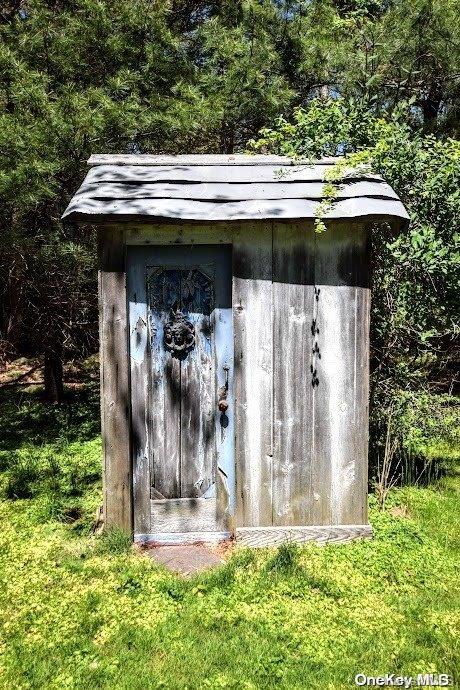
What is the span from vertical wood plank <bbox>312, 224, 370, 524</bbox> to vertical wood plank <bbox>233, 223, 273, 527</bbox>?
1.23 feet

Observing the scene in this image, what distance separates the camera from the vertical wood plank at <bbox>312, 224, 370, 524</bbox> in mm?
4180

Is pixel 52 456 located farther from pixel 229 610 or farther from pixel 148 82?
pixel 148 82

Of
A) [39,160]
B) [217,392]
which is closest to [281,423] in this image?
[217,392]

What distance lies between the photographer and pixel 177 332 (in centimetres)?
420

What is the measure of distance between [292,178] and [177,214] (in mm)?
1001

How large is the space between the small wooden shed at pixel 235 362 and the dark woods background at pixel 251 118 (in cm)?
91

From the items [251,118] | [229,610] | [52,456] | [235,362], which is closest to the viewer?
[229,610]

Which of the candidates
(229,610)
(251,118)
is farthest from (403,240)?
(229,610)

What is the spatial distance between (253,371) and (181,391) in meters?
0.57

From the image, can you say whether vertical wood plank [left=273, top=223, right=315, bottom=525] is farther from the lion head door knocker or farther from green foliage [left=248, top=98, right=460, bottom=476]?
green foliage [left=248, top=98, right=460, bottom=476]

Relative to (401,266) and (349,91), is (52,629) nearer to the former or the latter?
(401,266)

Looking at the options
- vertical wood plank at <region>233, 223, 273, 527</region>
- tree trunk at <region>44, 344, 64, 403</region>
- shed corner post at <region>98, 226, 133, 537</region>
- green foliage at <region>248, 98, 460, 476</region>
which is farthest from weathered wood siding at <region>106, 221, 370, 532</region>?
→ tree trunk at <region>44, 344, 64, 403</region>

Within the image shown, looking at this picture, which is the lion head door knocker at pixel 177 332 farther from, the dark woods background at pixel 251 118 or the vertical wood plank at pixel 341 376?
the dark woods background at pixel 251 118

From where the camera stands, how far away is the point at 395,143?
492cm
